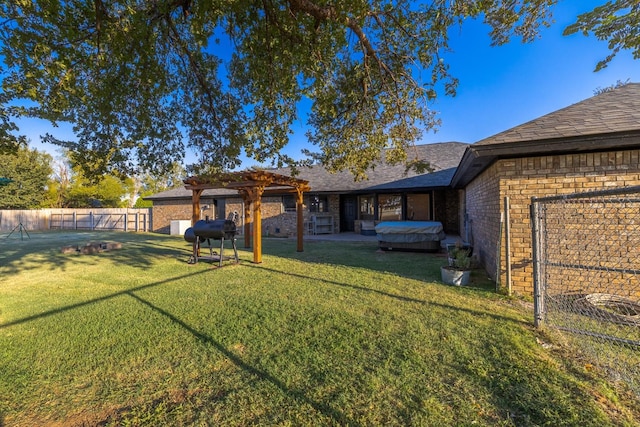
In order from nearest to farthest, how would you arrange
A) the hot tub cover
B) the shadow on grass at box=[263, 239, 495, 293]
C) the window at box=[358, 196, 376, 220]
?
1. the shadow on grass at box=[263, 239, 495, 293]
2. the hot tub cover
3. the window at box=[358, 196, 376, 220]

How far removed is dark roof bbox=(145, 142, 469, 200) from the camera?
594 inches

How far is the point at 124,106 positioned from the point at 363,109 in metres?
4.64

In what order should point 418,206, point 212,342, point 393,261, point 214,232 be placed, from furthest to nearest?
point 418,206 < point 393,261 < point 214,232 < point 212,342

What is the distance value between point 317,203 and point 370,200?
319 cm

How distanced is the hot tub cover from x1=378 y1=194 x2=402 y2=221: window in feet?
22.1

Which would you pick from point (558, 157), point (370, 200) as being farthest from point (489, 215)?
point (370, 200)

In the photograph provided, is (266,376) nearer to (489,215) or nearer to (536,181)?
(536,181)

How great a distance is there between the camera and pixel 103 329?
12.2ft

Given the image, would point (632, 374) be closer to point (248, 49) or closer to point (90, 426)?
point (90, 426)

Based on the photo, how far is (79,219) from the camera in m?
24.5

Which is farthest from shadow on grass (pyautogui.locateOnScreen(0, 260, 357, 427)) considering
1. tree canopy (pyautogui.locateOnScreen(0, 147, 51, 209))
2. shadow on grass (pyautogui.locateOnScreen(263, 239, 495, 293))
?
tree canopy (pyautogui.locateOnScreen(0, 147, 51, 209))

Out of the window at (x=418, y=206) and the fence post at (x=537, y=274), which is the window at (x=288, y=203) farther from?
the fence post at (x=537, y=274)

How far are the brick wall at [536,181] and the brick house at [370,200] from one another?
9.82 m

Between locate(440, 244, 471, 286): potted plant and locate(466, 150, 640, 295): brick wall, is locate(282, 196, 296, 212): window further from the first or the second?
locate(466, 150, 640, 295): brick wall
